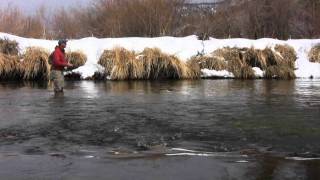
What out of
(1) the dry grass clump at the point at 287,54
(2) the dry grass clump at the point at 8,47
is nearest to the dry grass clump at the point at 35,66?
(2) the dry grass clump at the point at 8,47

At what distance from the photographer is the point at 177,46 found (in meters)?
29.2

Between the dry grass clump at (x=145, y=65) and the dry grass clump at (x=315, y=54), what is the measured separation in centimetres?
571

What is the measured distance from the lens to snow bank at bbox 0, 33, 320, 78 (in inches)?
1093

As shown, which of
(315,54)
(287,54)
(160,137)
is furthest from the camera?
(315,54)

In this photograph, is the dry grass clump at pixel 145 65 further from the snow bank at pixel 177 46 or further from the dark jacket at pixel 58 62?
the dark jacket at pixel 58 62

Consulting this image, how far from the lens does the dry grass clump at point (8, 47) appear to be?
1100 inches

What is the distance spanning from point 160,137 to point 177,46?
19367mm

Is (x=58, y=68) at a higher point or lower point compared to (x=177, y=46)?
lower

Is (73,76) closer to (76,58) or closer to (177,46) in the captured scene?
(76,58)

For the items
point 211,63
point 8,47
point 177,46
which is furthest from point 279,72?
point 8,47

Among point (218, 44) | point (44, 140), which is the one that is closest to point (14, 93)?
point (44, 140)

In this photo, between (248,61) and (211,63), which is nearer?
(211,63)

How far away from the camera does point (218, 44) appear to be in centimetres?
2959

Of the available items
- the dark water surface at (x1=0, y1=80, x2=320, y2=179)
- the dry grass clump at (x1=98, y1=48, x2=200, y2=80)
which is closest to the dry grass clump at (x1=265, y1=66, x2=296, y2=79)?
the dry grass clump at (x1=98, y1=48, x2=200, y2=80)
